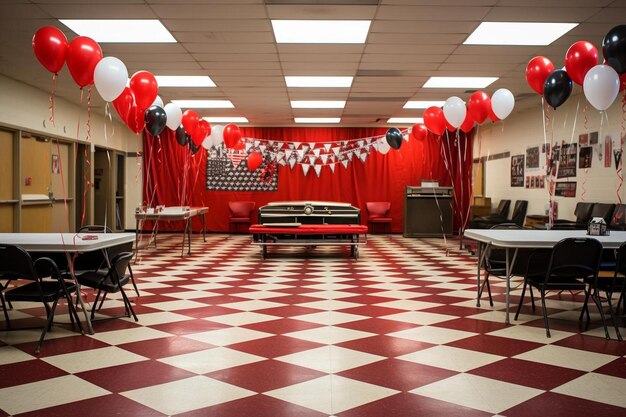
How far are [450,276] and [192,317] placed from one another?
3.78 meters

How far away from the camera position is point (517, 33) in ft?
21.0

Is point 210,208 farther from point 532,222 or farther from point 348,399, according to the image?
point 348,399

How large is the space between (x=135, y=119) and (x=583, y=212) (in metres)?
6.95

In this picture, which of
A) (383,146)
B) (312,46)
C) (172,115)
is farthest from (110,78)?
(383,146)

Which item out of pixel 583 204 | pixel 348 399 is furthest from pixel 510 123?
pixel 348 399

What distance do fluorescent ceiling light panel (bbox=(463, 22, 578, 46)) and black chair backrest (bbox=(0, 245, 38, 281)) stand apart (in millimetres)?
4913

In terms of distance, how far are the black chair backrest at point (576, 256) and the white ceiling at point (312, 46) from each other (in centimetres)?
247

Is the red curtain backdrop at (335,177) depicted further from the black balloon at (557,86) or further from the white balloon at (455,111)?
the black balloon at (557,86)

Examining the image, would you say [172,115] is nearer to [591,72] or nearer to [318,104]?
[318,104]

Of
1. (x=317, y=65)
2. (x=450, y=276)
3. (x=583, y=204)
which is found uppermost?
(x=317, y=65)

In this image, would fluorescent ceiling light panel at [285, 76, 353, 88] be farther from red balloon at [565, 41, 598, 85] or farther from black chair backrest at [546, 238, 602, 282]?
black chair backrest at [546, 238, 602, 282]

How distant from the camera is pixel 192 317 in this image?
4.85 meters

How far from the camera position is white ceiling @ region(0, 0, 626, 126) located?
5516mm

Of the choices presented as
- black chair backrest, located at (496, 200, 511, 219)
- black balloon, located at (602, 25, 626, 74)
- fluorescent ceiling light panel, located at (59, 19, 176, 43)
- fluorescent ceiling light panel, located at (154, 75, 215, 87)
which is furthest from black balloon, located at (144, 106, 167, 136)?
black chair backrest, located at (496, 200, 511, 219)
